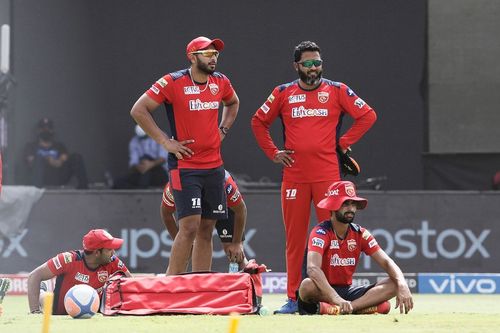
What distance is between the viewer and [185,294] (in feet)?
33.8

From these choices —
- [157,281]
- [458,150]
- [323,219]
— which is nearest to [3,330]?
[157,281]

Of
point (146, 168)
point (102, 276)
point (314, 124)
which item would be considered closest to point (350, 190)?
point (314, 124)

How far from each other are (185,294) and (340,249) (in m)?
1.31

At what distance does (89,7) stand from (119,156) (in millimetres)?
2244

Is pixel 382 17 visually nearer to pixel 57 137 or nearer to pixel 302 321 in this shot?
pixel 57 137

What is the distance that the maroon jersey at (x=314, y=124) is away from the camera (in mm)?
11320

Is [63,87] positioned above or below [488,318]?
above

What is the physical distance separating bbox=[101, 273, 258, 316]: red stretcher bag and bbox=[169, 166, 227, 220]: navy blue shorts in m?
0.75

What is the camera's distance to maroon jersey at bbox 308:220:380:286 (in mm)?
10688

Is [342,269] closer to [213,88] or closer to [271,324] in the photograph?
[271,324]

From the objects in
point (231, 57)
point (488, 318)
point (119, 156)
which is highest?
point (231, 57)

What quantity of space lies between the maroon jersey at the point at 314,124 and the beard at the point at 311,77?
2.6 inches

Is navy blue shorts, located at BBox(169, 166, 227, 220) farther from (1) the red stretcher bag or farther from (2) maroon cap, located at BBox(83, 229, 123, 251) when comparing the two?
(2) maroon cap, located at BBox(83, 229, 123, 251)

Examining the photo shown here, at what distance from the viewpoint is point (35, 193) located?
1647 cm
